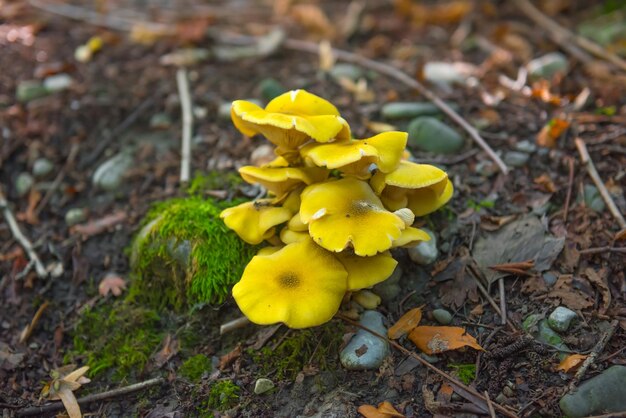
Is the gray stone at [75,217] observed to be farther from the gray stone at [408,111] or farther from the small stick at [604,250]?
the small stick at [604,250]

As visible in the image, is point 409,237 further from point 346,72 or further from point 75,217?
point 346,72

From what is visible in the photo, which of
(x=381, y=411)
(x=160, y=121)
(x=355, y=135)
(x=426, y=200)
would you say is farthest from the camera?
(x=160, y=121)

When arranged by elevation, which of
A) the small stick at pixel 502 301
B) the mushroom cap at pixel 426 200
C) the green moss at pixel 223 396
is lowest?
the green moss at pixel 223 396

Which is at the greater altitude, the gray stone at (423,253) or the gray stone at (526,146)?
the gray stone at (526,146)

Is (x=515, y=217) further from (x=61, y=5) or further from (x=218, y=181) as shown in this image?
(x=61, y=5)

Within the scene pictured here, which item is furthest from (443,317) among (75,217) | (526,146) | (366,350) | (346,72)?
(346,72)

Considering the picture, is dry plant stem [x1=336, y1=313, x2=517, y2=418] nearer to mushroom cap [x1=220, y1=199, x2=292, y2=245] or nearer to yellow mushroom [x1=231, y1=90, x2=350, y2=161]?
mushroom cap [x1=220, y1=199, x2=292, y2=245]

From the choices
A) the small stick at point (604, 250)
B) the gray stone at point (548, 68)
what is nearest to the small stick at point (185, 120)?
the small stick at point (604, 250)

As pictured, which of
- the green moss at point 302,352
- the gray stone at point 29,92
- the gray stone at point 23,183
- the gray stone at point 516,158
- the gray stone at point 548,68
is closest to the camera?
the green moss at point 302,352
